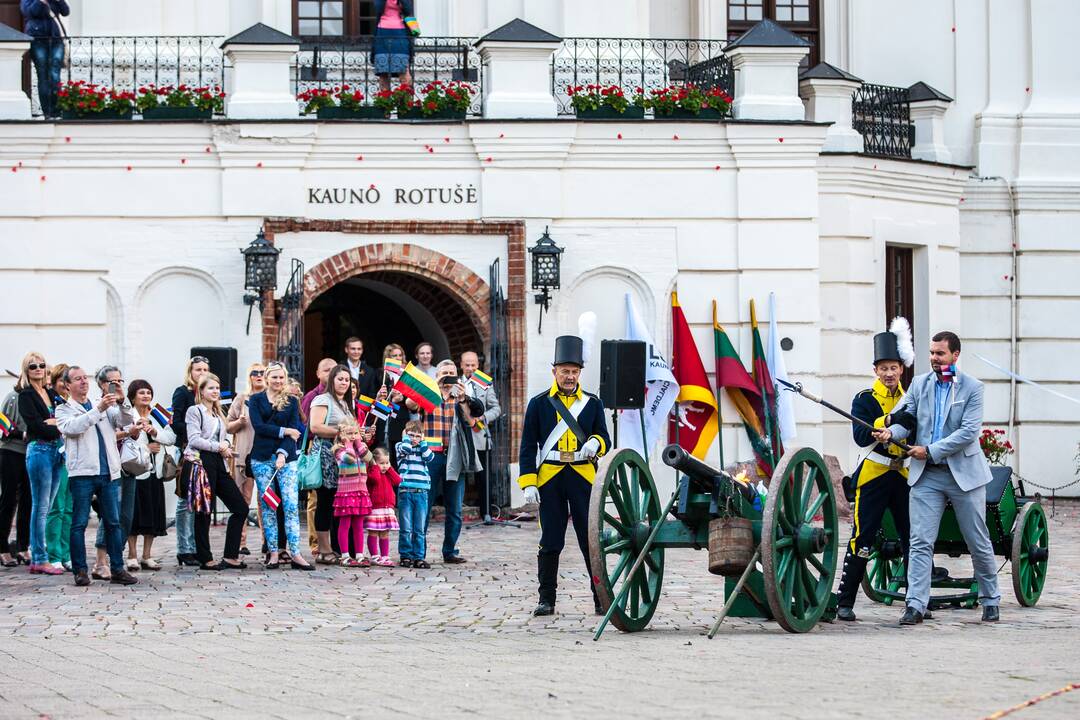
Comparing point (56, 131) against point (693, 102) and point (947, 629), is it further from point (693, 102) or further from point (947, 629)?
point (947, 629)

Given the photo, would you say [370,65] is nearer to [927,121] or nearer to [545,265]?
[545,265]

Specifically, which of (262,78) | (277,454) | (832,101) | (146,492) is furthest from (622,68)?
(146,492)

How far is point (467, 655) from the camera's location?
10219 millimetres

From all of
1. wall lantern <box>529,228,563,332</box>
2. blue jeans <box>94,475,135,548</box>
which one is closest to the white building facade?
wall lantern <box>529,228,563,332</box>

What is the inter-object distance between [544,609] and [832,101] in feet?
38.9

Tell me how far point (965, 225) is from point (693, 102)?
5061mm

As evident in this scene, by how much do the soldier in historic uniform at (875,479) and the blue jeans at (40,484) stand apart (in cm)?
626

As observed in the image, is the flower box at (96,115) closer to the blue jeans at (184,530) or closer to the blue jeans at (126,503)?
the blue jeans at (184,530)

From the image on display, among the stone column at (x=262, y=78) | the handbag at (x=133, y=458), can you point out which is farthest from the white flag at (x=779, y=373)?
the handbag at (x=133, y=458)

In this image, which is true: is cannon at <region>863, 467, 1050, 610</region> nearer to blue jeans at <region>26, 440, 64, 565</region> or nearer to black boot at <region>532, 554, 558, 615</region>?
black boot at <region>532, 554, 558, 615</region>

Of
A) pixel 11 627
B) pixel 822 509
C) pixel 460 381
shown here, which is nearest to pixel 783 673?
pixel 822 509

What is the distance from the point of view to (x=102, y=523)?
14.6 meters

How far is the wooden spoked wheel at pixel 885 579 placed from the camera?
41.6ft

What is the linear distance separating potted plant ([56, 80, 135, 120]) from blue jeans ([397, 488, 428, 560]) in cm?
688
